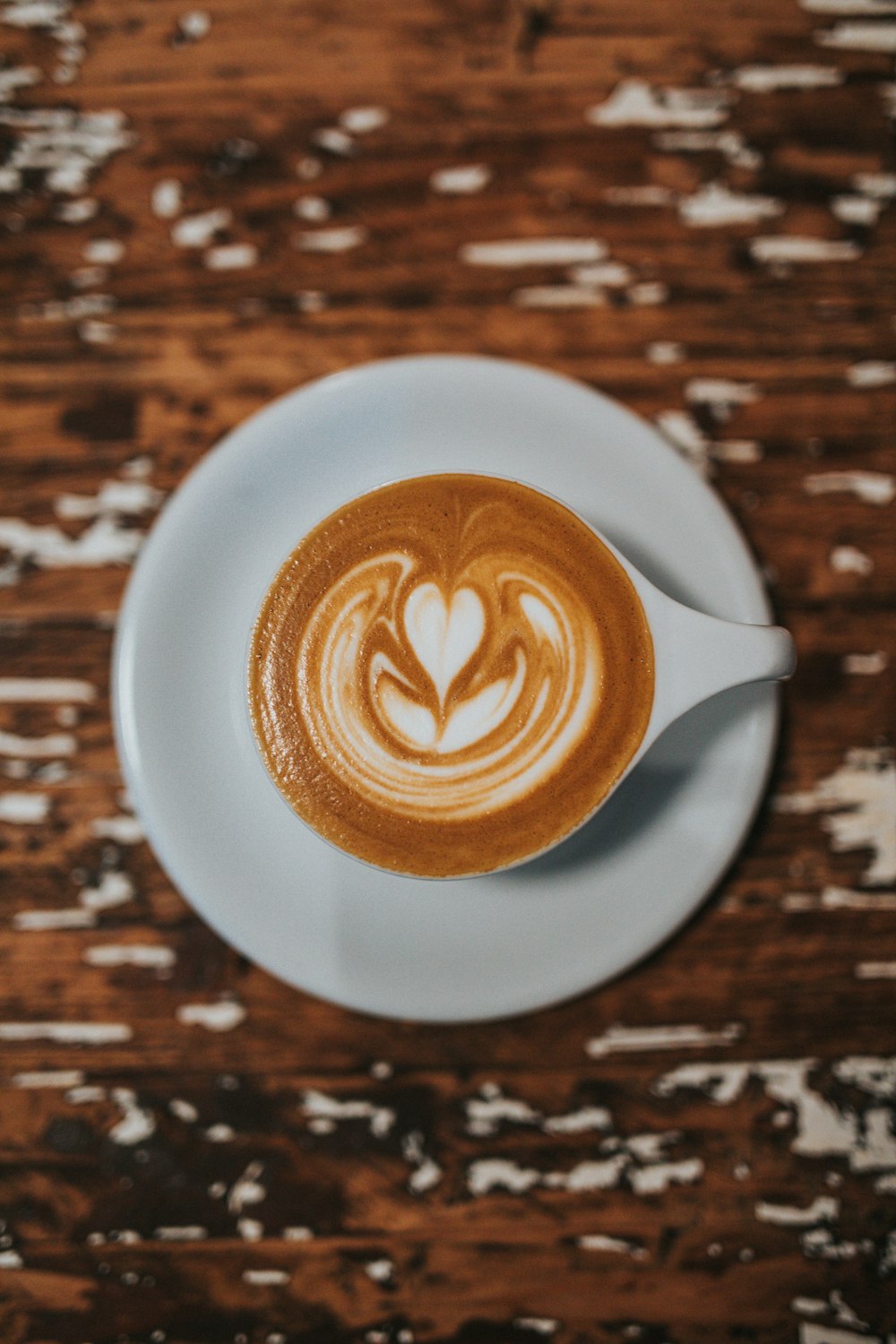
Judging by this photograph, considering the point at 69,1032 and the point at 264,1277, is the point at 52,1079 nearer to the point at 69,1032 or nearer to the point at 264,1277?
the point at 69,1032

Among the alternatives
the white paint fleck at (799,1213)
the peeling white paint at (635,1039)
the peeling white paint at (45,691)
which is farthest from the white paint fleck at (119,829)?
the white paint fleck at (799,1213)

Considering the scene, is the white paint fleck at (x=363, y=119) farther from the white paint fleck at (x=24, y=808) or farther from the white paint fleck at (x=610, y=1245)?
the white paint fleck at (x=610, y=1245)

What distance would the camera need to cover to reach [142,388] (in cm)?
95

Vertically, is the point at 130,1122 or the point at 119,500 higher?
the point at 119,500

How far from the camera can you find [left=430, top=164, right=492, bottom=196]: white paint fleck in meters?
0.96

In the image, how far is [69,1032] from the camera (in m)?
0.93

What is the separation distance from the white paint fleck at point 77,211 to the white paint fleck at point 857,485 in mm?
780

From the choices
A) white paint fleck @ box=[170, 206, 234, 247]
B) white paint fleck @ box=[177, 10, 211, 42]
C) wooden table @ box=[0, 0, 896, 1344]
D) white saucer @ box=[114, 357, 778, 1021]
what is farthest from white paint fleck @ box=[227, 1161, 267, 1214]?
white paint fleck @ box=[177, 10, 211, 42]

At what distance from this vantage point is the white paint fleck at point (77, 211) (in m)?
0.96

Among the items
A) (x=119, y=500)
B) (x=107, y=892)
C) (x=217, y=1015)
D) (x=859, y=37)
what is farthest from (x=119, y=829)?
(x=859, y=37)

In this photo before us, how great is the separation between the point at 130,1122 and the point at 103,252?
2.88 feet

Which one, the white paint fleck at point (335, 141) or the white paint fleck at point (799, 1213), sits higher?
the white paint fleck at point (335, 141)

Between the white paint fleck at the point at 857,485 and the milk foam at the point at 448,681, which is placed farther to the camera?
the white paint fleck at the point at 857,485

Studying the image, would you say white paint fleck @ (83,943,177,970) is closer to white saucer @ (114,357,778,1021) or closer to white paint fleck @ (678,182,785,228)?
white saucer @ (114,357,778,1021)
